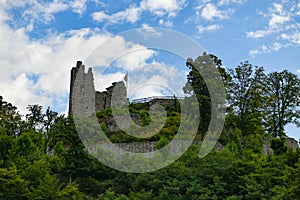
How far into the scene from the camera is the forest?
19750mm

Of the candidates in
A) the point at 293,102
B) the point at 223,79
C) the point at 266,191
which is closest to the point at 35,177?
the point at 266,191

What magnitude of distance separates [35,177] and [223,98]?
12629 millimetres

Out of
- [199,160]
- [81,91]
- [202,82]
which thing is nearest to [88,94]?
[81,91]

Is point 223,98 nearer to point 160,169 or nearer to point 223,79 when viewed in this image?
point 223,79

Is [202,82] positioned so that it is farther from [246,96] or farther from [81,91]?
[81,91]

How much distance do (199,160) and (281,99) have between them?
13601 mm

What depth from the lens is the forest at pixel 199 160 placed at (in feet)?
64.8

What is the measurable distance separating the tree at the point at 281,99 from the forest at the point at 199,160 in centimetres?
7

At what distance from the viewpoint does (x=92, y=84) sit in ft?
139

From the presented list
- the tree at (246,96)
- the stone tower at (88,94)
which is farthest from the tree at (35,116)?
the tree at (246,96)

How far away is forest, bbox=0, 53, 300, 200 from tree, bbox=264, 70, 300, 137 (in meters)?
0.07

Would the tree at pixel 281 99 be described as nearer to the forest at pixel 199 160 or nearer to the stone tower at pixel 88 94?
the forest at pixel 199 160

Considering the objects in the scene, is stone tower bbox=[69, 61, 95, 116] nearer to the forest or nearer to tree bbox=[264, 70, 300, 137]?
the forest

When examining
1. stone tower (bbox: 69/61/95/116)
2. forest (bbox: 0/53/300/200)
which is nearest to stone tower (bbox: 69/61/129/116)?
stone tower (bbox: 69/61/95/116)
